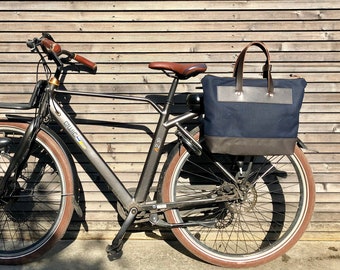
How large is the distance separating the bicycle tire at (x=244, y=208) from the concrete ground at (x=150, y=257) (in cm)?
18

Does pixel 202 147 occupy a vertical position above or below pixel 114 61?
below

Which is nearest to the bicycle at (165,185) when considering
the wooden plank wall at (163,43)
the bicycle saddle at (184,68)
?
the bicycle saddle at (184,68)

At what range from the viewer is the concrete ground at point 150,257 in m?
3.02

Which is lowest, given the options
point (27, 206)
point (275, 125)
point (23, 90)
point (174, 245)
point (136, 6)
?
point (174, 245)

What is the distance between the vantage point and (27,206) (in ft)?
11.0

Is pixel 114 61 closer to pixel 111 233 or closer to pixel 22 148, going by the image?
pixel 22 148

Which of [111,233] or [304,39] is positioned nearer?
[304,39]

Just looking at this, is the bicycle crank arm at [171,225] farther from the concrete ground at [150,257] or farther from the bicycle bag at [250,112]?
the bicycle bag at [250,112]

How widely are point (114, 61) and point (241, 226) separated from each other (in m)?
1.80

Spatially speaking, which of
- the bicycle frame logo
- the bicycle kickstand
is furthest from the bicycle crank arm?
the bicycle frame logo

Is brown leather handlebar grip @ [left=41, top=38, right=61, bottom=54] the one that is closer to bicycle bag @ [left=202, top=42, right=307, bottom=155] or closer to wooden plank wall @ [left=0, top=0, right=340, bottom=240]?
wooden plank wall @ [left=0, top=0, right=340, bottom=240]

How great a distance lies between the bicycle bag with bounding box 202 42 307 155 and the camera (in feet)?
8.27

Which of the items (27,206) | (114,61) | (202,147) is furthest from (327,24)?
(27,206)

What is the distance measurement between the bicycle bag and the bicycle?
21cm
